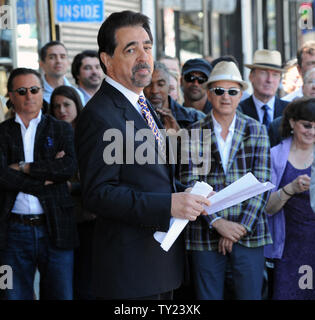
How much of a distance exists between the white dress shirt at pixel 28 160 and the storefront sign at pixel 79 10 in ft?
10.5

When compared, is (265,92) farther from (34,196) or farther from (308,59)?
(34,196)

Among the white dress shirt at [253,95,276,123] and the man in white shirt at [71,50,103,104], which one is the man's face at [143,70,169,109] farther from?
the man in white shirt at [71,50,103,104]

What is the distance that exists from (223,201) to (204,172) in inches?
44.1

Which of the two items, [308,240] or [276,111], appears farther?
[276,111]

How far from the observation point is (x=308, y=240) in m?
4.71

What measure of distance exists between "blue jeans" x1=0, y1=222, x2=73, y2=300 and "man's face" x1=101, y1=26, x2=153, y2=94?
1.79 m

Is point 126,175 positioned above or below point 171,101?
below

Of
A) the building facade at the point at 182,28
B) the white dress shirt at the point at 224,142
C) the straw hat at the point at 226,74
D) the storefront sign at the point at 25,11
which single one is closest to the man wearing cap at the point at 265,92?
the building facade at the point at 182,28

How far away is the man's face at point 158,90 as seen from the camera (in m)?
5.00

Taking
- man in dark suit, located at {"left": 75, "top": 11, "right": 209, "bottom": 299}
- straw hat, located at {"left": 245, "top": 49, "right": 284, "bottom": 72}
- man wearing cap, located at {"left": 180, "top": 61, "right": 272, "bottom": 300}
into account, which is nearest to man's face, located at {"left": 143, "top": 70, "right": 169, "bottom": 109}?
man wearing cap, located at {"left": 180, "top": 61, "right": 272, "bottom": 300}

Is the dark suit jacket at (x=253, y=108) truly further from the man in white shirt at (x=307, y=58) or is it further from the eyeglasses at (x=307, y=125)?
the eyeglasses at (x=307, y=125)

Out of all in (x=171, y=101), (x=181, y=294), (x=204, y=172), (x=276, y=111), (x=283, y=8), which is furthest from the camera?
(x=283, y=8)
